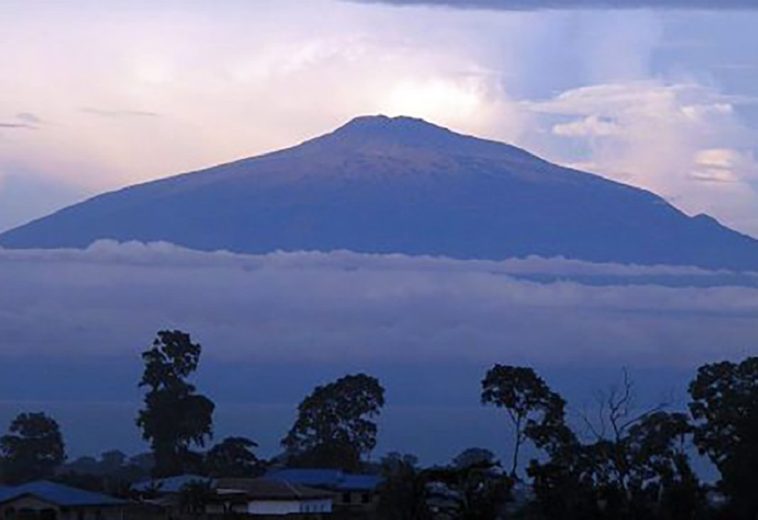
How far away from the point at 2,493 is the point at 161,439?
63.6ft

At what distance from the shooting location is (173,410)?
3846 inches

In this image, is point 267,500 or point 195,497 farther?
point 267,500

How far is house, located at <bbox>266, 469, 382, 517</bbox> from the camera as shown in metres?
83.8

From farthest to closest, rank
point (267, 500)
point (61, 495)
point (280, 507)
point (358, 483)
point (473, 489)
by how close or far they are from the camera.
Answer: point (358, 483) → point (267, 500) → point (280, 507) → point (61, 495) → point (473, 489)

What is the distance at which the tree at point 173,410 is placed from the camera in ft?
320

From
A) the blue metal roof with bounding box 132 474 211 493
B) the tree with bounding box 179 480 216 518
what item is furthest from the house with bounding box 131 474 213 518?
the tree with bounding box 179 480 216 518

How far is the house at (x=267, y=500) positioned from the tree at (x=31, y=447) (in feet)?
85.3

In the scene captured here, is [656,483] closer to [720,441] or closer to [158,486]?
[720,441]

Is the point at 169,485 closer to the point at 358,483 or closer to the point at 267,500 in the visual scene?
the point at 267,500

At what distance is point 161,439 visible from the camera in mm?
98062

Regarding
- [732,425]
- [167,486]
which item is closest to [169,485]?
[167,486]

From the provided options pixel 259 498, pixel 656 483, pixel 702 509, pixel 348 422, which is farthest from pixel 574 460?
pixel 348 422

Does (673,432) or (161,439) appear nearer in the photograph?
(673,432)

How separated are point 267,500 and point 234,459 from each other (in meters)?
19.4
